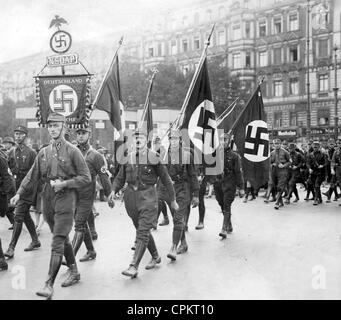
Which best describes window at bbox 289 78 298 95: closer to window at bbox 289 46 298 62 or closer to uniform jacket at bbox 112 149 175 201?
window at bbox 289 46 298 62

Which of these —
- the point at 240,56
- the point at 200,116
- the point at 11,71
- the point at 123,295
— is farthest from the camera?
the point at 240,56

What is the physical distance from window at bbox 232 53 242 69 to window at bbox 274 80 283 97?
445 centimetres

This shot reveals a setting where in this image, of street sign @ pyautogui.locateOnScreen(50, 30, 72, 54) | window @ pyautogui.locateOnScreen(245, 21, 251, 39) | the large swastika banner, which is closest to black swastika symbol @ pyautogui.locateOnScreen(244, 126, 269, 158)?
the large swastika banner

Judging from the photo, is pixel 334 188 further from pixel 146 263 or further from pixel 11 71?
pixel 11 71

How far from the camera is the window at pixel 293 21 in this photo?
46062 mm

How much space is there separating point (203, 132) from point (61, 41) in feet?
14.6

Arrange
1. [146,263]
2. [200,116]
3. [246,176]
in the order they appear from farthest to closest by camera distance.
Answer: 1. [246,176]
2. [200,116]
3. [146,263]

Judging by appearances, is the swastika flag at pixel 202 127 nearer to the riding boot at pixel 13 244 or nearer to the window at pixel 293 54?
the riding boot at pixel 13 244

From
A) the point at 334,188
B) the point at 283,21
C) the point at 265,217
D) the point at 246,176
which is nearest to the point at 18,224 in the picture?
the point at 246,176

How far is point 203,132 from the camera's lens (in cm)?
819

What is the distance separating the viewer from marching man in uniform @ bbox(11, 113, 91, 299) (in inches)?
208

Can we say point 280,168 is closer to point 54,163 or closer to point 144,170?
point 144,170

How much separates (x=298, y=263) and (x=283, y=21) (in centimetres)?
4470

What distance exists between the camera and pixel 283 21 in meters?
47.7
